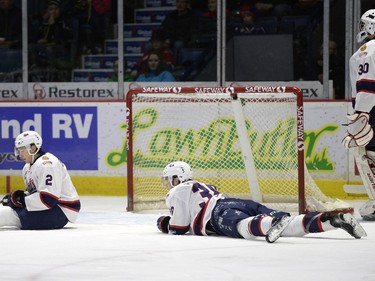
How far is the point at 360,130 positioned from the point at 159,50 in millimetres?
3073

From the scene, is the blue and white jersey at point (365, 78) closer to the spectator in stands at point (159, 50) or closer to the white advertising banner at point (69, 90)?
the white advertising banner at point (69, 90)

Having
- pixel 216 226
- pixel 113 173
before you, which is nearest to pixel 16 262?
pixel 216 226

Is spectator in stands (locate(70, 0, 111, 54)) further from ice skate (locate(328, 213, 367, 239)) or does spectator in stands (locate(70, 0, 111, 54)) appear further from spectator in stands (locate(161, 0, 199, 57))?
ice skate (locate(328, 213, 367, 239))

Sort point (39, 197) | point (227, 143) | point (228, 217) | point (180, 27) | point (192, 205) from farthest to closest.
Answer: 1. point (180, 27)
2. point (227, 143)
3. point (39, 197)
4. point (192, 205)
5. point (228, 217)

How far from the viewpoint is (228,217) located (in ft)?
22.6

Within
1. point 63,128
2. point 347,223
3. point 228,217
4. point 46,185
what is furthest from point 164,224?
point 63,128

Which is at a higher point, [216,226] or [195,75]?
[195,75]

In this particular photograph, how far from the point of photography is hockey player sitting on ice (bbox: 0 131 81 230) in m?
7.59

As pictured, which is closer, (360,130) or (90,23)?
(360,130)

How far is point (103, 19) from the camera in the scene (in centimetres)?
1082

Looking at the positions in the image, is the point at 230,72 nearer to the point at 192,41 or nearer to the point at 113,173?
the point at 192,41

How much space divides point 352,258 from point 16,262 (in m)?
1.78

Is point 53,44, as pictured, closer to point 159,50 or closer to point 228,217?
point 159,50

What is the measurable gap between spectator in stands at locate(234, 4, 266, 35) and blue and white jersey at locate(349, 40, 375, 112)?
7.53 ft
